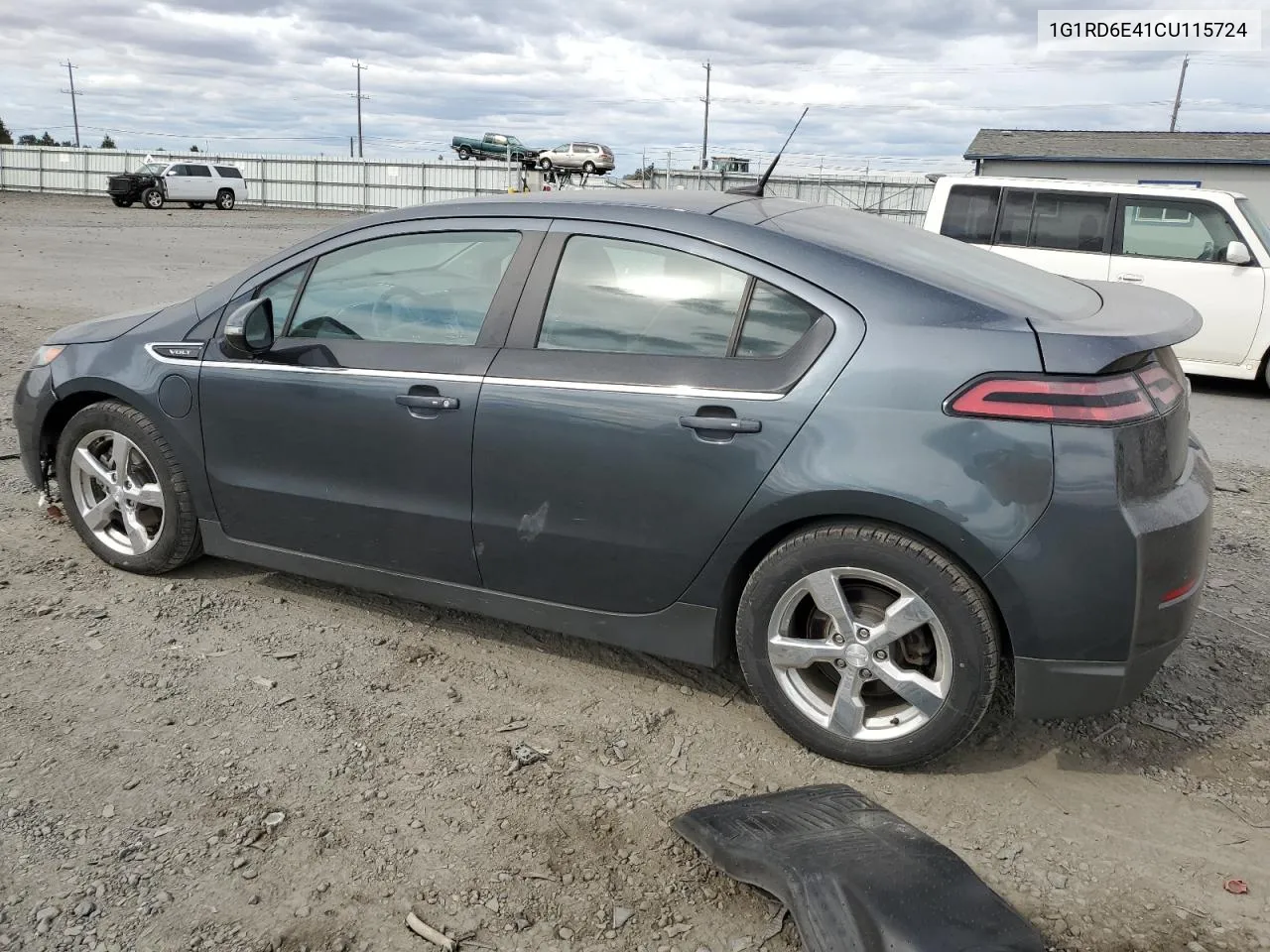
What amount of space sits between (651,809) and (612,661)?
37.6 inches

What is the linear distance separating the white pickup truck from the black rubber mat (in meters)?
7.75

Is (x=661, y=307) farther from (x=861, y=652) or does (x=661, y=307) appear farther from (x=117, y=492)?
(x=117, y=492)

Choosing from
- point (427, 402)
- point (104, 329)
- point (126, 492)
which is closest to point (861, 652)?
point (427, 402)

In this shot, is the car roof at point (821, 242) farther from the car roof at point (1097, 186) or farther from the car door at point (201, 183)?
the car door at point (201, 183)

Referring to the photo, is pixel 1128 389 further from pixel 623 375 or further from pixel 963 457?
pixel 623 375

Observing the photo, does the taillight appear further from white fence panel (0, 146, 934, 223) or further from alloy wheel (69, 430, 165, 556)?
white fence panel (0, 146, 934, 223)

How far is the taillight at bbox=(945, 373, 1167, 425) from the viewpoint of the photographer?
2.77 metres

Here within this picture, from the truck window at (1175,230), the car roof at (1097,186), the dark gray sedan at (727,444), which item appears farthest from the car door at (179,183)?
the dark gray sedan at (727,444)

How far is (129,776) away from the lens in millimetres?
3031

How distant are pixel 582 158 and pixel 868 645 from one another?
4711 centimetres

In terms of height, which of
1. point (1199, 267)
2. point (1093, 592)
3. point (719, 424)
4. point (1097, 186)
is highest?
point (1097, 186)

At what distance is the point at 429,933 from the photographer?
2.45 meters

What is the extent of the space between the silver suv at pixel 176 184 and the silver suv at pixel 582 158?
13735 millimetres

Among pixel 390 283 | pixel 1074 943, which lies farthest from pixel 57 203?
pixel 1074 943
